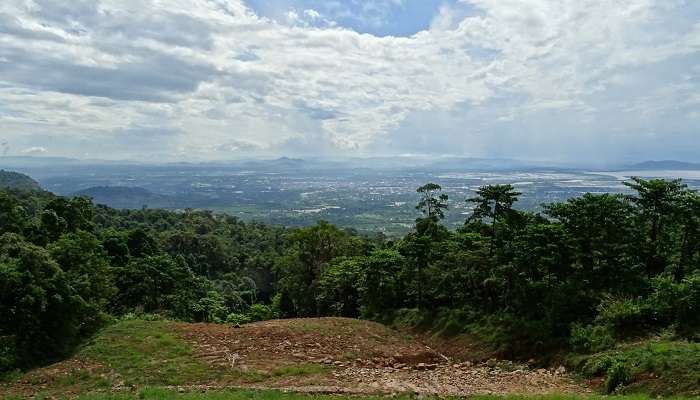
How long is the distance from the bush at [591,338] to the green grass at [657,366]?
74 cm

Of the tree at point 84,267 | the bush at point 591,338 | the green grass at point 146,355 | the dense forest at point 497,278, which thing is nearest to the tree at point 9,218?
the dense forest at point 497,278

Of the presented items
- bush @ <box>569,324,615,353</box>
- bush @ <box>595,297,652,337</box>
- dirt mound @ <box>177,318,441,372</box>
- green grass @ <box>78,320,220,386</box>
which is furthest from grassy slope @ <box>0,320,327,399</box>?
bush @ <box>595,297,652,337</box>

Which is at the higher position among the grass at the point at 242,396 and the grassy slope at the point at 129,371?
the grass at the point at 242,396

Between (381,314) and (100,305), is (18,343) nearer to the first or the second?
(100,305)

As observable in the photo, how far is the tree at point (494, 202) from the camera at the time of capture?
2097cm

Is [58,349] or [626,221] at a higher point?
[626,221]

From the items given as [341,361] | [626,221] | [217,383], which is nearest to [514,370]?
[341,361]

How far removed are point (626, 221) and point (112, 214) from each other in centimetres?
9702

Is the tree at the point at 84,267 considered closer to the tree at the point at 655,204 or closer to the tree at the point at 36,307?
the tree at the point at 36,307

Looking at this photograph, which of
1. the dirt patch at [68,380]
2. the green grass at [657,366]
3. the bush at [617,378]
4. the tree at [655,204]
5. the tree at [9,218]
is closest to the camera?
the green grass at [657,366]

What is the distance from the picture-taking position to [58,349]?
1578cm

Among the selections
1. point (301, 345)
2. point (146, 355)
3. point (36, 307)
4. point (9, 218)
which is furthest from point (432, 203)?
point (9, 218)

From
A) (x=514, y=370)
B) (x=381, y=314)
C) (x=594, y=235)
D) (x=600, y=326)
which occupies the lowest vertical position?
(x=381, y=314)

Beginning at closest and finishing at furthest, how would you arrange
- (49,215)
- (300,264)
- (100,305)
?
(100,305) < (49,215) < (300,264)
